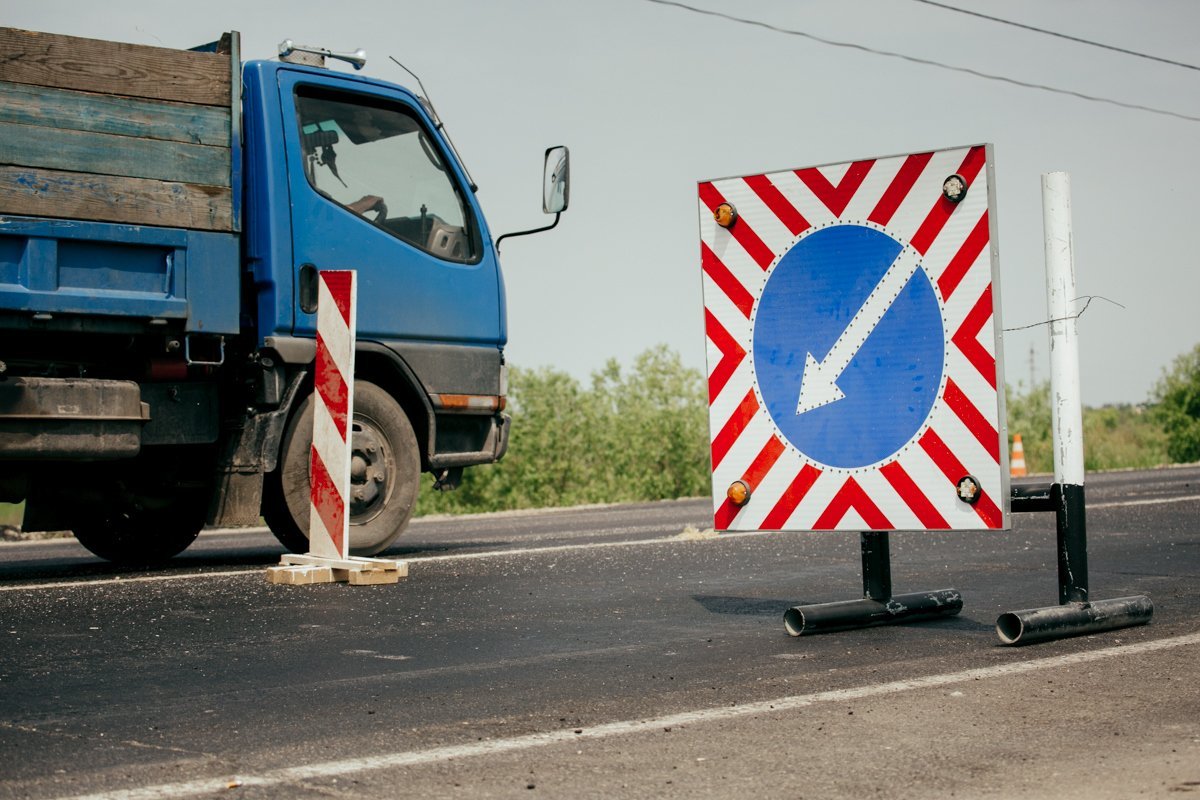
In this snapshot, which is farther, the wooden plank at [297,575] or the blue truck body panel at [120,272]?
the wooden plank at [297,575]

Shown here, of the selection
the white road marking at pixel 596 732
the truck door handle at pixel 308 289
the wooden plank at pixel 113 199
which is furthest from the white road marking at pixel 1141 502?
the wooden plank at pixel 113 199

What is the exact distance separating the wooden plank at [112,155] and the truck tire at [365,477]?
1.54 meters

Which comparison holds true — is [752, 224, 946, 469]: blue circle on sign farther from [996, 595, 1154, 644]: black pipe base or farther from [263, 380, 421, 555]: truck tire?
[263, 380, 421, 555]: truck tire

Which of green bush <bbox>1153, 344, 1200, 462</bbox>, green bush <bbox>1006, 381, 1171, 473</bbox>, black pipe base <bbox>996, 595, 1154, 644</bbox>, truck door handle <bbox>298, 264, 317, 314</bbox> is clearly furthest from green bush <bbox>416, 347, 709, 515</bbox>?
black pipe base <bbox>996, 595, 1154, 644</bbox>

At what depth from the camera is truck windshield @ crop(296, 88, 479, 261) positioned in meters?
9.04

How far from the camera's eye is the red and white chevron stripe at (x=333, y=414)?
8.12 metres

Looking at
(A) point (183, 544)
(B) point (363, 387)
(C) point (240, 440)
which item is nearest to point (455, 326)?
(B) point (363, 387)

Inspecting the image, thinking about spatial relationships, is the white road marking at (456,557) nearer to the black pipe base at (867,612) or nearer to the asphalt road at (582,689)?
the asphalt road at (582,689)

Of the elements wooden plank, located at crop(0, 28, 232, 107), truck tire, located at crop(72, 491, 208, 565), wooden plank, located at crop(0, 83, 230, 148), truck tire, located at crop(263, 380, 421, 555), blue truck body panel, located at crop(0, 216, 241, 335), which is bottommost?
truck tire, located at crop(72, 491, 208, 565)

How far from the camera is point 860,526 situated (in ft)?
19.4

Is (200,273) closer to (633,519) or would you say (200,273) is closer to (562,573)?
(562,573)

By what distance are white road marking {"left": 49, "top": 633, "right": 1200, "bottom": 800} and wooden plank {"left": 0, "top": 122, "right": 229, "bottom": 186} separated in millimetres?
4828

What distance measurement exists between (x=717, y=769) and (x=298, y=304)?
5.63 metres

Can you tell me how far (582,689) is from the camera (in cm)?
480
